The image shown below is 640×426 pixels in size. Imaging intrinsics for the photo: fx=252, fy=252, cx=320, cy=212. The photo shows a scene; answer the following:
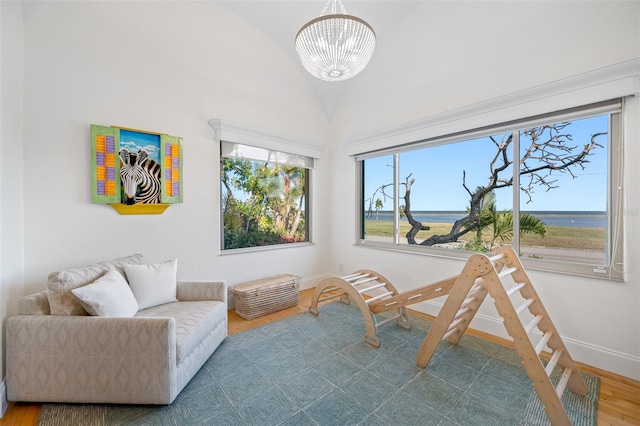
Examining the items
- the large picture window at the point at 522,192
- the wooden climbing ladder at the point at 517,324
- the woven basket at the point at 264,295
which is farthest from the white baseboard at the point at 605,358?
the woven basket at the point at 264,295

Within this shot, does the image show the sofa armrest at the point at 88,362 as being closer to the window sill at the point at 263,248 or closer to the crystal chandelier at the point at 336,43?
the window sill at the point at 263,248

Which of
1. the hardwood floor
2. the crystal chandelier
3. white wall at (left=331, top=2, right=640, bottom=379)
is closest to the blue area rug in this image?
the hardwood floor

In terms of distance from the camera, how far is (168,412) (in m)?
1.52

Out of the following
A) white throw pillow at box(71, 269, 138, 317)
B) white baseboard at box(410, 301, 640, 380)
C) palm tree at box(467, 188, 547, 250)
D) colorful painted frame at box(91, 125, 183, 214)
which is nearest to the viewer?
white throw pillow at box(71, 269, 138, 317)

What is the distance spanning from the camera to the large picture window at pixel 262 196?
10.6 ft

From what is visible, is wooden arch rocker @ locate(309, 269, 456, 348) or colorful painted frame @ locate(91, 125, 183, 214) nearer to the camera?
wooden arch rocker @ locate(309, 269, 456, 348)

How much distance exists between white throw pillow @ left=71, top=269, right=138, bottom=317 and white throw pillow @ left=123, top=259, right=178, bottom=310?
0.09 m

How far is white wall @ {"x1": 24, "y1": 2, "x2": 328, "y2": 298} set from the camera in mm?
2064

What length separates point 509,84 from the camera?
2.36m

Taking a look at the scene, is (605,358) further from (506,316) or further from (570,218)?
(506,316)

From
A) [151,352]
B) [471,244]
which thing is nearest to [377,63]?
[471,244]

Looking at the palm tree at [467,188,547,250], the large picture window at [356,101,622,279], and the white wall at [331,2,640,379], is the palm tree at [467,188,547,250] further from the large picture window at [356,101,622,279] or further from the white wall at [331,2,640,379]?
the white wall at [331,2,640,379]

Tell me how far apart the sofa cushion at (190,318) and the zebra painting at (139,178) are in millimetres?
1080

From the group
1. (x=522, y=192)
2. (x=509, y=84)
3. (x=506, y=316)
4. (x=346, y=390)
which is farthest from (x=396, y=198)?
(x=346, y=390)
